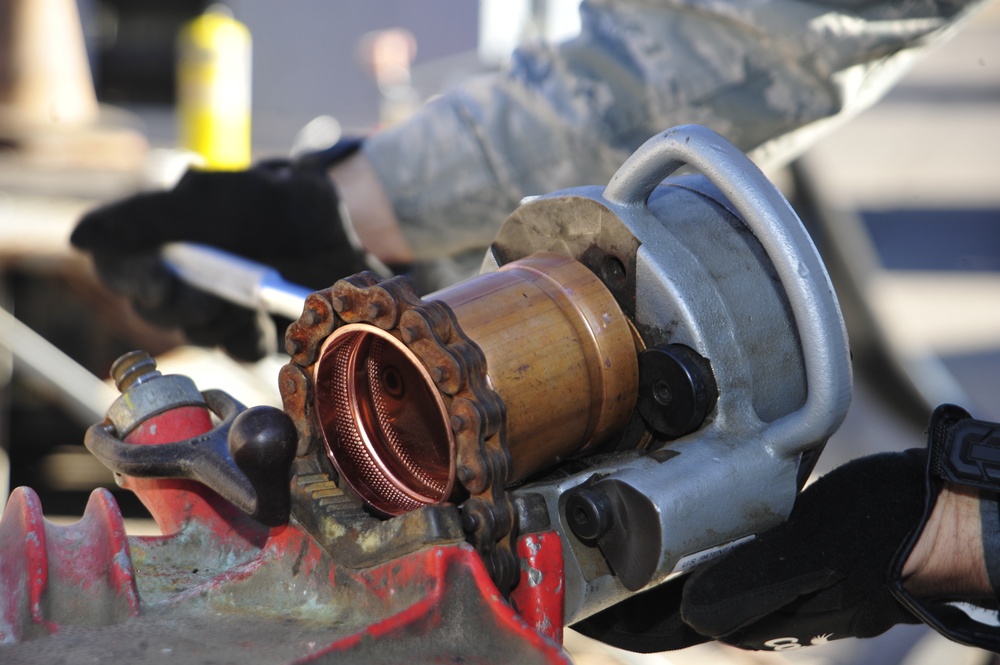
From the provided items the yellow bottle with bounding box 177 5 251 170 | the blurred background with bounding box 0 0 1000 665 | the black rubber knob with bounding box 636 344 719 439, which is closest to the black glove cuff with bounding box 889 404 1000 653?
the black rubber knob with bounding box 636 344 719 439

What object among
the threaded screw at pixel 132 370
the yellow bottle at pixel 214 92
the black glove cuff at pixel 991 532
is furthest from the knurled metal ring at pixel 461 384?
the yellow bottle at pixel 214 92

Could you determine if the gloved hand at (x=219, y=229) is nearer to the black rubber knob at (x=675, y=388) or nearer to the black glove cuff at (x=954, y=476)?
the black rubber knob at (x=675, y=388)

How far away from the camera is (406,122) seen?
1.84 m

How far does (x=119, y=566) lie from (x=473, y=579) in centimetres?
28

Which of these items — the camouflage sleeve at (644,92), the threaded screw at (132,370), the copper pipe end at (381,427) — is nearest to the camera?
the copper pipe end at (381,427)

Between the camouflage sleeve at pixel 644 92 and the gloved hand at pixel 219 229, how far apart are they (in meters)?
0.15

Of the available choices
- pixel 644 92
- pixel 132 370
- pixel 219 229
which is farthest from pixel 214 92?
pixel 132 370

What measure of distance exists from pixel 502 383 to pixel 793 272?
0.24m

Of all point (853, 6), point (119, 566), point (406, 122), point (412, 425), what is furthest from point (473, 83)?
point (119, 566)

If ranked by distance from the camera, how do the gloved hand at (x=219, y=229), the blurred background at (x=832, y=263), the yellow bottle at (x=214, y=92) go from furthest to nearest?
the yellow bottle at (x=214, y=92) → the blurred background at (x=832, y=263) → the gloved hand at (x=219, y=229)

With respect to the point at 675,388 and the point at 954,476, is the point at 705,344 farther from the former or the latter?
the point at 954,476

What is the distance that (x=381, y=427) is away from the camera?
0.85 metres

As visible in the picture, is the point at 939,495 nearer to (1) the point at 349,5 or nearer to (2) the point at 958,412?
(2) the point at 958,412

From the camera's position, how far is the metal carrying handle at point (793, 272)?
0.79 meters
